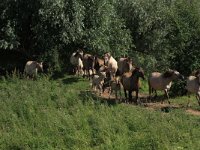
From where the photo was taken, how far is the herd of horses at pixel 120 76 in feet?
70.2

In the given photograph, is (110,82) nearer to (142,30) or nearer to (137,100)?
(137,100)

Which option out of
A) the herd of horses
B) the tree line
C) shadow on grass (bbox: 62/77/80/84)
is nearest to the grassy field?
the herd of horses

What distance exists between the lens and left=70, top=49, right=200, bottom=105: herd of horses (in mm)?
21406

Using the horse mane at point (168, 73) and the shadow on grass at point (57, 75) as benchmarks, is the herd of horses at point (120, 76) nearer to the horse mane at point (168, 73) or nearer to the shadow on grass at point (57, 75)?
the horse mane at point (168, 73)

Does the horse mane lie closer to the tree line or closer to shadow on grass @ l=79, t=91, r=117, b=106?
shadow on grass @ l=79, t=91, r=117, b=106

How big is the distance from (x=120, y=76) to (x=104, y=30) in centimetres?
504

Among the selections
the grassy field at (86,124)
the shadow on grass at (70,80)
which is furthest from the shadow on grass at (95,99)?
the shadow on grass at (70,80)

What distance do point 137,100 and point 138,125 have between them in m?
4.01

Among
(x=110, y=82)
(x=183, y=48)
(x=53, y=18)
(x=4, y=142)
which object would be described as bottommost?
(x=4, y=142)

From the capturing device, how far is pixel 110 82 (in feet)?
73.6

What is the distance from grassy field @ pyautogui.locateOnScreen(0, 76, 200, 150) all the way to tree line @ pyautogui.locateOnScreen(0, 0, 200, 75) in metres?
4.05

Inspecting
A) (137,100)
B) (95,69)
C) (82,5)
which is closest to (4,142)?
(137,100)

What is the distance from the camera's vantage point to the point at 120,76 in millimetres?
23328

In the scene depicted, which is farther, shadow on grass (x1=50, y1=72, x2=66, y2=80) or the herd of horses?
shadow on grass (x1=50, y1=72, x2=66, y2=80)
